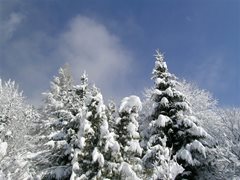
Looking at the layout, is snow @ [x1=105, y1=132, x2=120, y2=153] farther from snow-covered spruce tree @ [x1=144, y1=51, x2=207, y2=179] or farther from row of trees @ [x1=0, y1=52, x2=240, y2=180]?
snow-covered spruce tree @ [x1=144, y1=51, x2=207, y2=179]

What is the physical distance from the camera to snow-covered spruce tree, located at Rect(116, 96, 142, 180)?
19.9 meters

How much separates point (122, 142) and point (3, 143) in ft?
20.9

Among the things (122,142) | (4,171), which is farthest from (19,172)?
(122,142)

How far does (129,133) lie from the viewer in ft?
66.1

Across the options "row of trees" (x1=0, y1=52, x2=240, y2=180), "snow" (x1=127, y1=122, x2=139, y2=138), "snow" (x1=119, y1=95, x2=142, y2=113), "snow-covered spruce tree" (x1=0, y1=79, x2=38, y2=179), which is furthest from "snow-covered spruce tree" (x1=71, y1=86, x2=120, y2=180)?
Result: "snow-covered spruce tree" (x1=0, y1=79, x2=38, y2=179)

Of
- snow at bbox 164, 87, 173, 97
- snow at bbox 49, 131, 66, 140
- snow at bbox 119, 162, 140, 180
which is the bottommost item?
snow at bbox 119, 162, 140, 180

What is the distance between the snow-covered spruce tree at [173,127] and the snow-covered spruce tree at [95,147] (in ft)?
8.82

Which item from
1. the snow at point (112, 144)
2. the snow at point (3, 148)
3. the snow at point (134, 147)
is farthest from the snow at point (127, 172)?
the snow at point (3, 148)

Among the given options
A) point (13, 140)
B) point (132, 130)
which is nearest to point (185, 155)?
point (132, 130)

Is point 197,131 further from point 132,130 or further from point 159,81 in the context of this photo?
point 132,130

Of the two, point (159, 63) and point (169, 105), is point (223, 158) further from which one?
point (159, 63)

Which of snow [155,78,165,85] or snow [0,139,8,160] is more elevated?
snow [155,78,165,85]

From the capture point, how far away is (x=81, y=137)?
18547mm

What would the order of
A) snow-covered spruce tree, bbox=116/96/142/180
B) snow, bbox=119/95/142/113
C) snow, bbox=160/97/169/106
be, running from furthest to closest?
snow, bbox=160/97/169/106 < snow, bbox=119/95/142/113 < snow-covered spruce tree, bbox=116/96/142/180
